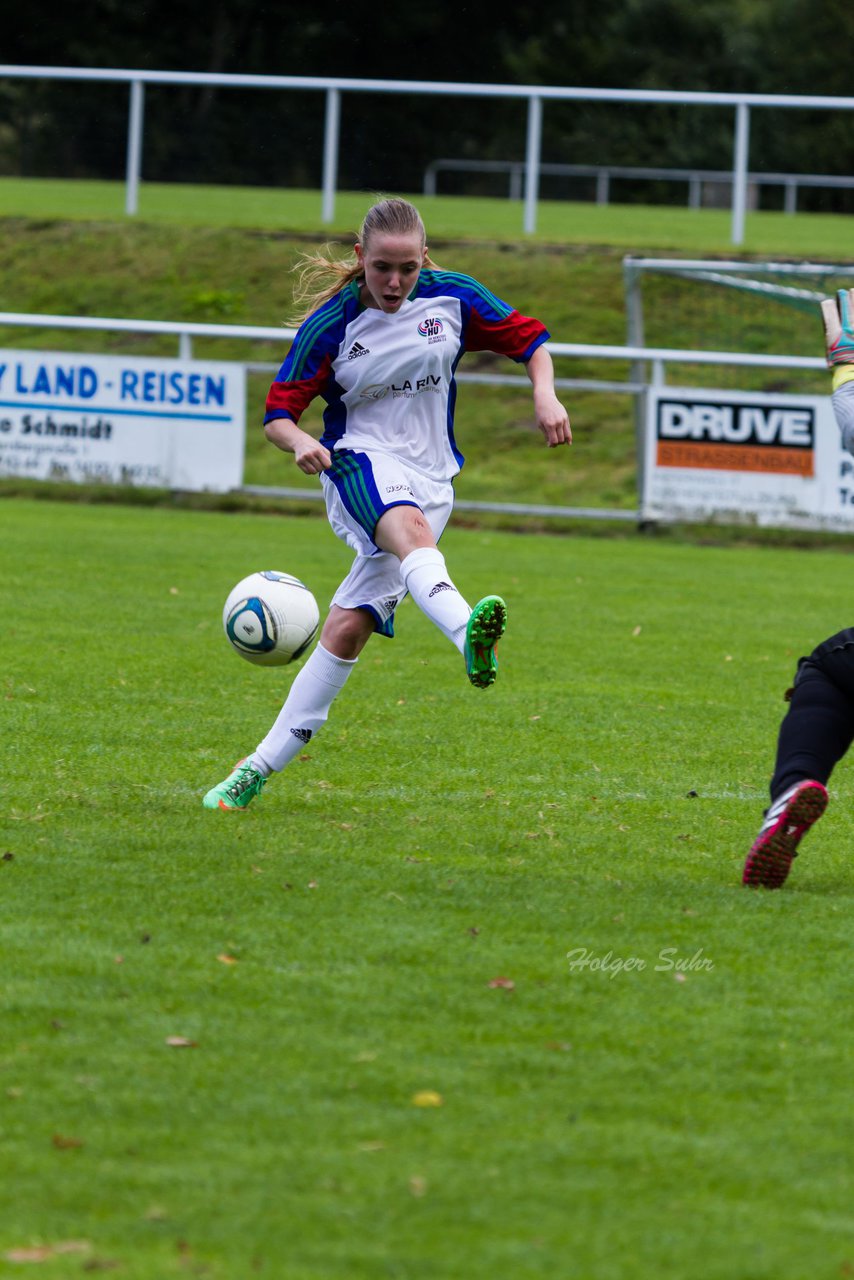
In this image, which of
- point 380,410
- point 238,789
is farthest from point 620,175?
point 238,789

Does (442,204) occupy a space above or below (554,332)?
above

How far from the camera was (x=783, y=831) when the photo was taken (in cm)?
468

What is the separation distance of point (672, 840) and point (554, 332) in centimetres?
1373

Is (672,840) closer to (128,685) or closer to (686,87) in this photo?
(128,685)

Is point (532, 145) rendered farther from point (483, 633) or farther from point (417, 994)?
point (417, 994)

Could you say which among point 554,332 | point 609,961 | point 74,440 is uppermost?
point 554,332

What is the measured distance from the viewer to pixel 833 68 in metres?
48.9

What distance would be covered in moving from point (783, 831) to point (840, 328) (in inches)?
53.6

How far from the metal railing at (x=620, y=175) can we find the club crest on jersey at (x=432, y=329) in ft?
64.4

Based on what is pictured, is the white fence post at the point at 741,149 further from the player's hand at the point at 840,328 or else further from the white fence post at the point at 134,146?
the player's hand at the point at 840,328

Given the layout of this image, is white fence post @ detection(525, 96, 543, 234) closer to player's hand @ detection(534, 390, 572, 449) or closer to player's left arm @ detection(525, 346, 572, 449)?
player's left arm @ detection(525, 346, 572, 449)

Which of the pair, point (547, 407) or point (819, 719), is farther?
point (547, 407)

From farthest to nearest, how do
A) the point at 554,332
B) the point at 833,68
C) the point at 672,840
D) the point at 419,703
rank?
the point at 833,68
the point at 554,332
the point at 419,703
the point at 672,840

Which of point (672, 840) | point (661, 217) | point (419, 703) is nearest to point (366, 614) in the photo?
point (672, 840)
